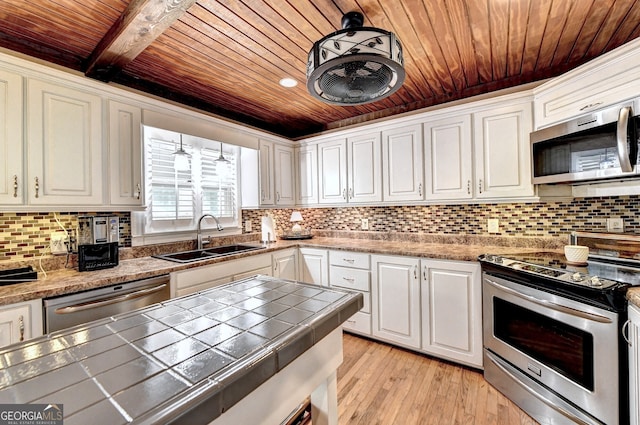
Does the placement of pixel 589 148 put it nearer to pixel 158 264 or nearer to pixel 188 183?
pixel 158 264

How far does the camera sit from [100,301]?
164 cm

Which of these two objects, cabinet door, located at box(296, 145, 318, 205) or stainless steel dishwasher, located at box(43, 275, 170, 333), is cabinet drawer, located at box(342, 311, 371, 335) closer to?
cabinet door, located at box(296, 145, 318, 205)

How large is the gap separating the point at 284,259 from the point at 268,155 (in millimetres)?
1214

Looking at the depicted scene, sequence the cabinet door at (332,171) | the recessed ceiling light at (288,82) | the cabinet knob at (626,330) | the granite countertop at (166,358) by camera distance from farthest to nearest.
Answer: the cabinet door at (332,171)
the recessed ceiling light at (288,82)
the cabinet knob at (626,330)
the granite countertop at (166,358)

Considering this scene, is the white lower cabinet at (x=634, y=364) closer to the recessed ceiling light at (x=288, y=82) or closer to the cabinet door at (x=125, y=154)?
the recessed ceiling light at (x=288, y=82)

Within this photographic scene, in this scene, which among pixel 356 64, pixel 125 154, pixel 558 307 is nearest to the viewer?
pixel 356 64

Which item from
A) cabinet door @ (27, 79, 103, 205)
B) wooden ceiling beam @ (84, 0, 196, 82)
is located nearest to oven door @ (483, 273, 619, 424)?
wooden ceiling beam @ (84, 0, 196, 82)

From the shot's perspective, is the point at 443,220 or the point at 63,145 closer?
the point at 63,145

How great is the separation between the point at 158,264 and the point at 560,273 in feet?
8.53

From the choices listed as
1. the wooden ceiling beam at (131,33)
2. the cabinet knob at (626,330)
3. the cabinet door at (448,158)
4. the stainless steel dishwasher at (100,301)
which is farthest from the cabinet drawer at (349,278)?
the wooden ceiling beam at (131,33)

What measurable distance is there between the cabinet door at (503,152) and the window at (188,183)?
2378 mm

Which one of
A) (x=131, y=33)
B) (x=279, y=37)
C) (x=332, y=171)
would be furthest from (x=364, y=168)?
(x=131, y=33)

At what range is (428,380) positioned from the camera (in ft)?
6.82

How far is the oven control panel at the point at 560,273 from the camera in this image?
1402 mm
